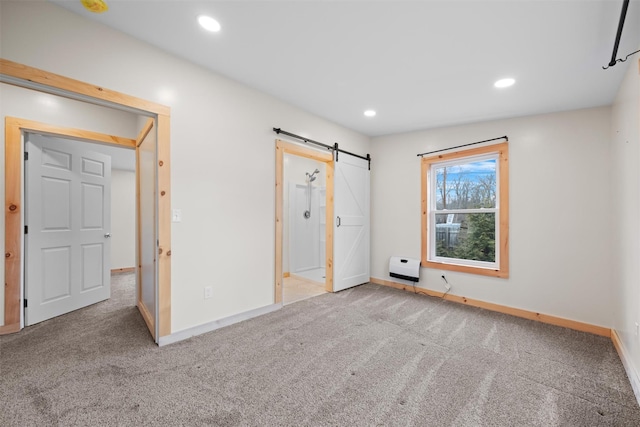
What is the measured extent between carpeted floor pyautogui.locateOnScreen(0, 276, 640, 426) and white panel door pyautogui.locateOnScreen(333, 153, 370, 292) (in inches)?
48.8

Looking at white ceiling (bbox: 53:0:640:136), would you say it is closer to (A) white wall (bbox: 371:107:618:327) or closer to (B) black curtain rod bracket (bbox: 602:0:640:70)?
(B) black curtain rod bracket (bbox: 602:0:640:70)

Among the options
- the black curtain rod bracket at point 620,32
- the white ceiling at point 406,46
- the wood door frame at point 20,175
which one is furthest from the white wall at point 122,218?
the black curtain rod bracket at point 620,32

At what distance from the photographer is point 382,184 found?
179 inches

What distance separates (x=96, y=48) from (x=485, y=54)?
304 cm

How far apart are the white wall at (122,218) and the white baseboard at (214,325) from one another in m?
4.37

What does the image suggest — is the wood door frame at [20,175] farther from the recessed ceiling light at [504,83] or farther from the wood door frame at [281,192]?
the recessed ceiling light at [504,83]

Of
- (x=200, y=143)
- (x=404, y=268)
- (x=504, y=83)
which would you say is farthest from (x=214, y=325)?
(x=504, y=83)

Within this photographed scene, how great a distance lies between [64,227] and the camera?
3.16 m

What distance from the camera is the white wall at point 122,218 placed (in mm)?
5629

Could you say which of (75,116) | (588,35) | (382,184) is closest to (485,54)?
(588,35)

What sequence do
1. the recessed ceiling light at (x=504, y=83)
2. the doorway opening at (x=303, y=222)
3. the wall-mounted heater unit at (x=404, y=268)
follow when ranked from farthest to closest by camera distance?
the doorway opening at (x=303, y=222), the wall-mounted heater unit at (x=404, y=268), the recessed ceiling light at (x=504, y=83)

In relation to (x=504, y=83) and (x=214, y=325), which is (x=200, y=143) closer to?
(x=214, y=325)

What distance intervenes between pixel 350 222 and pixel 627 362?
3.11 m

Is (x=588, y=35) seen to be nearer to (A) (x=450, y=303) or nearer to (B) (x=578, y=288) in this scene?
(B) (x=578, y=288)
